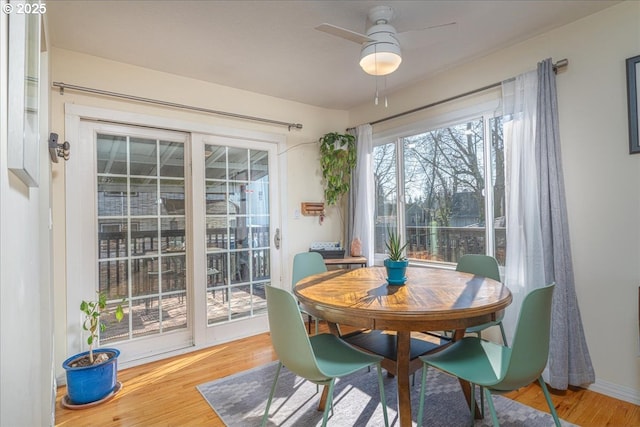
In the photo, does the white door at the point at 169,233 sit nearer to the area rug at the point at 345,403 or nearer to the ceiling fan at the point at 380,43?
the area rug at the point at 345,403

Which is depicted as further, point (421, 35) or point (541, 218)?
point (541, 218)

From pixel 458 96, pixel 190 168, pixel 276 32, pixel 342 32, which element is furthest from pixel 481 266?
pixel 190 168

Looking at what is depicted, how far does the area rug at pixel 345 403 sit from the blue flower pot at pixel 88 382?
63 centimetres

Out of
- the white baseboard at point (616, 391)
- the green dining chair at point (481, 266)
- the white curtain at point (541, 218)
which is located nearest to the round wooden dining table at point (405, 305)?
the green dining chair at point (481, 266)

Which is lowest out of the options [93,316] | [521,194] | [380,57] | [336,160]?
[93,316]

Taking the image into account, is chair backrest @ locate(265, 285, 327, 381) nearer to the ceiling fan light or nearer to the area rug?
the area rug

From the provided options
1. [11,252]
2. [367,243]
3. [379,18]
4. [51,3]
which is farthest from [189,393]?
[379,18]

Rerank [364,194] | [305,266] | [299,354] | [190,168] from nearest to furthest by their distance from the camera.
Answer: [299,354], [305,266], [190,168], [364,194]

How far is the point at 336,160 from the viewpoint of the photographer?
3.93 metres

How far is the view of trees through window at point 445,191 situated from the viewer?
2.88 metres

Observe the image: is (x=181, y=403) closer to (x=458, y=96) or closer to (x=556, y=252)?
(x=556, y=252)

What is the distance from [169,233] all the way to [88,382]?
1.31 meters

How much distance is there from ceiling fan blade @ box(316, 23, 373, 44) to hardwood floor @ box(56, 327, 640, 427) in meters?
2.37

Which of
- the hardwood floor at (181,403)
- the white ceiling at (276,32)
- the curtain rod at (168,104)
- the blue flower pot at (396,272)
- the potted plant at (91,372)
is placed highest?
the white ceiling at (276,32)
